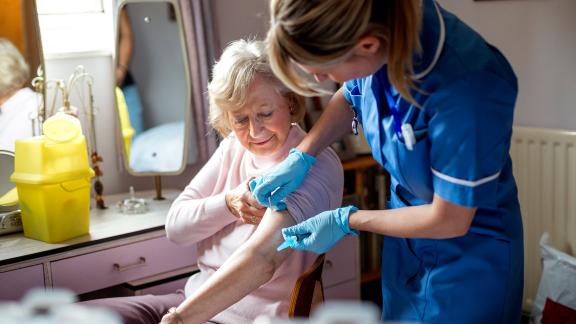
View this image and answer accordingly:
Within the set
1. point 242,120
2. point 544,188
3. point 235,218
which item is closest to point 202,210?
point 235,218

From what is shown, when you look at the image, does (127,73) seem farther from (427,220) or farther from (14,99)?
(427,220)

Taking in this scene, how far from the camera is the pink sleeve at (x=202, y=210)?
224cm

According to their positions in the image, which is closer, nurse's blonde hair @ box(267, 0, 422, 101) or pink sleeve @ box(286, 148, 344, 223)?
nurse's blonde hair @ box(267, 0, 422, 101)

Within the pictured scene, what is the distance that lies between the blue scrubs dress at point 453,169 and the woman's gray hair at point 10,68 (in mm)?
1241

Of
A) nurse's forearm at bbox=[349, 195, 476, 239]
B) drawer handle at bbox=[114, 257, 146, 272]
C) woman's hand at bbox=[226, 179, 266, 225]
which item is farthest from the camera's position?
drawer handle at bbox=[114, 257, 146, 272]

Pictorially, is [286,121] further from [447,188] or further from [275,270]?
[447,188]

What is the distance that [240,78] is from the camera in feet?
7.09

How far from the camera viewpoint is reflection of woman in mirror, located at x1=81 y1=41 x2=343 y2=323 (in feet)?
6.62

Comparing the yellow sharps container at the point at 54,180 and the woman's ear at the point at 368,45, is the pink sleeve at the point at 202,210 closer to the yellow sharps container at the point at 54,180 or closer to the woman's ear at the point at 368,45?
the yellow sharps container at the point at 54,180

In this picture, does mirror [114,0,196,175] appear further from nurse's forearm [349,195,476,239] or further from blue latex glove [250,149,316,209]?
nurse's forearm [349,195,476,239]

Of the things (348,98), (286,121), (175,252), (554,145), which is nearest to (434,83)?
(348,98)

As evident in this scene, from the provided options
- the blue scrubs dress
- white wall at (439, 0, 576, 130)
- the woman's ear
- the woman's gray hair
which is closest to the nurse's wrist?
the blue scrubs dress

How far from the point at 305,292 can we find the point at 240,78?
24.1 inches

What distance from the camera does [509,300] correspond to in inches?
68.7
